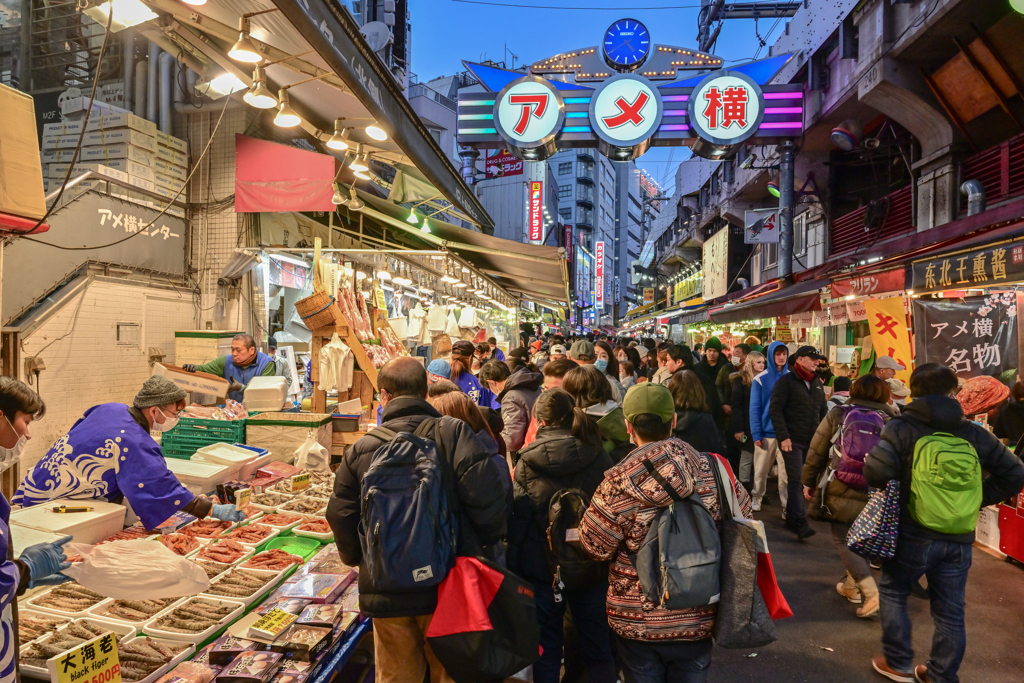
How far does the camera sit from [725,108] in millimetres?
11500

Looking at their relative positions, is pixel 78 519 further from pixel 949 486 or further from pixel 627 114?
pixel 627 114

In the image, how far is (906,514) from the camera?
3.42 meters

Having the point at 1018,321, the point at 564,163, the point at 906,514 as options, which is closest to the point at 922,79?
the point at 1018,321

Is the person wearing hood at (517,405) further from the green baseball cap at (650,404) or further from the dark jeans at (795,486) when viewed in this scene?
the dark jeans at (795,486)

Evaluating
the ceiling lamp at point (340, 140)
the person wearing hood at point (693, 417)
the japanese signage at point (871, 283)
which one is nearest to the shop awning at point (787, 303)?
the japanese signage at point (871, 283)

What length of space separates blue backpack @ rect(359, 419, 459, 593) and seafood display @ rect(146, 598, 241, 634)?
99 centimetres

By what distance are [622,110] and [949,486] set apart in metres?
10.1

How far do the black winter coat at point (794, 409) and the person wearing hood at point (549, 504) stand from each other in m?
3.70

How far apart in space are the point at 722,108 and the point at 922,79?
3300 millimetres

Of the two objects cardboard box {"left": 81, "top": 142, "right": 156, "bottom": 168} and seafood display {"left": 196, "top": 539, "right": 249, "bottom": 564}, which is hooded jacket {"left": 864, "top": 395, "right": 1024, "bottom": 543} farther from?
cardboard box {"left": 81, "top": 142, "right": 156, "bottom": 168}

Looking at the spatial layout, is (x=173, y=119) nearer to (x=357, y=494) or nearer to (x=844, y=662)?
(x=357, y=494)

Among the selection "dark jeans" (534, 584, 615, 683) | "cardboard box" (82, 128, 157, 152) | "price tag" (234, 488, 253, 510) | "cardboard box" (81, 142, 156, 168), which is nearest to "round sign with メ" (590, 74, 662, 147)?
"cardboard box" (82, 128, 157, 152)

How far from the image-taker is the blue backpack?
235 cm

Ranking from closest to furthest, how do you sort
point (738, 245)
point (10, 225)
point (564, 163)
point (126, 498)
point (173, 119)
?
1. point (10, 225)
2. point (126, 498)
3. point (173, 119)
4. point (738, 245)
5. point (564, 163)
